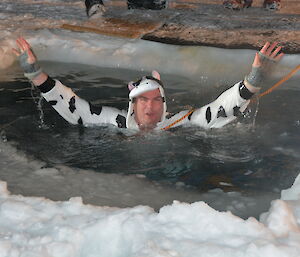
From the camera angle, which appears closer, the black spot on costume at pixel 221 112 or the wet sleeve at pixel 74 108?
the black spot on costume at pixel 221 112

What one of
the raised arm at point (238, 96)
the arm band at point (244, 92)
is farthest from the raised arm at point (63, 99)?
the arm band at point (244, 92)

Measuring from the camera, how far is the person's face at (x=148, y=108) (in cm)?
432

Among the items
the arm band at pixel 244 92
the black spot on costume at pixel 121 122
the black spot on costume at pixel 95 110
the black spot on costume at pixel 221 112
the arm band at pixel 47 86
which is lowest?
the black spot on costume at pixel 121 122

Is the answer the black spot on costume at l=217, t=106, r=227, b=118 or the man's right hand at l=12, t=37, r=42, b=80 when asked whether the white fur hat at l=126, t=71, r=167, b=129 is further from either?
the man's right hand at l=12, t=37, r=42, b=80

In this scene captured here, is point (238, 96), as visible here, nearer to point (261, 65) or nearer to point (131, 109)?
point (261, 65)

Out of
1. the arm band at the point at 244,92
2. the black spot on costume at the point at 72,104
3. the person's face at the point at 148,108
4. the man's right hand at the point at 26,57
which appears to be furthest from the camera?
the black spot on costume at the point at 72,104

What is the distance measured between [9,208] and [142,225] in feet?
2.79

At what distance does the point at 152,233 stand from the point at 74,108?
2.47m

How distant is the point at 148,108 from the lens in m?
4.30

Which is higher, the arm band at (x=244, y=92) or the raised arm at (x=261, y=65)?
the raised arm at (x=261, y=65)

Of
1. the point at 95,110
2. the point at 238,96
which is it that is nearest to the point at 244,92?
the point at 238,96

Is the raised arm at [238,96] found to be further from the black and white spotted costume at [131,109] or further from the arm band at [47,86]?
the arm band at [47,86]

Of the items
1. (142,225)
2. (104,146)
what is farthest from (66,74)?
(142,225)

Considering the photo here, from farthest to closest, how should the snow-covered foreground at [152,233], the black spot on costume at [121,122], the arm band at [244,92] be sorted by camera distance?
the black spot on costume at [121,122] < the arm band at [244,92] < the snow-covered foreground at [152,233]
